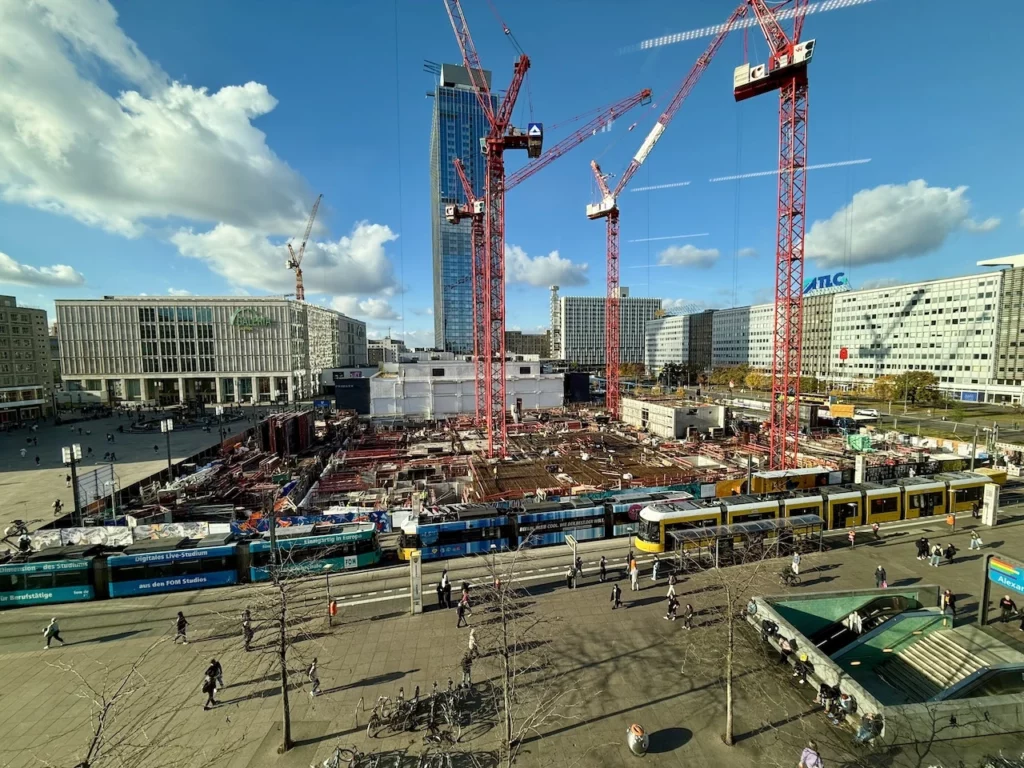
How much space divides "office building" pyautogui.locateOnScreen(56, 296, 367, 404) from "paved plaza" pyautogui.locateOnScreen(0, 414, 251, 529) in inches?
733

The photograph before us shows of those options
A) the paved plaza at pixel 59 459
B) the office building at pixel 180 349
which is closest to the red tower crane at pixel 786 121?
the paved plaza at pixel 59 459

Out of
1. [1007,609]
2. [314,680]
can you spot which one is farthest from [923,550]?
[314,680]

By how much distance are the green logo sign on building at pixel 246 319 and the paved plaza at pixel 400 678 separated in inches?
3190

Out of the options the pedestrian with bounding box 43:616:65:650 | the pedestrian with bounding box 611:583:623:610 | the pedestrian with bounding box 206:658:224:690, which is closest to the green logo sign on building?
the pedestrian with bounding box 43:616:65:650

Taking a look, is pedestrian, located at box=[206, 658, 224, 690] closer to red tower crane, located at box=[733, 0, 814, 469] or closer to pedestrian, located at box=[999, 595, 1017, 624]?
pedestrian, located at box=[999, 595, 1017, 624]

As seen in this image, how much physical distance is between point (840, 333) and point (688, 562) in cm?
12218

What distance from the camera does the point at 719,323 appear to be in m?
166

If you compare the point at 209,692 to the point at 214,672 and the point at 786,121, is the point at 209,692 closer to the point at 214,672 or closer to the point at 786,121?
the point at 214,672

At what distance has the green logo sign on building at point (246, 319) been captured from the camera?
3521 inches

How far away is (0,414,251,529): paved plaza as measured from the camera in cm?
3222

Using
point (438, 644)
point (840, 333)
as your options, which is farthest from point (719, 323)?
point (438, 644)

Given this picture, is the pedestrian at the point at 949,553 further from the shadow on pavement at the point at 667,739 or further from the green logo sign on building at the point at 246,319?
the green logo sign on building at the point at 246,319

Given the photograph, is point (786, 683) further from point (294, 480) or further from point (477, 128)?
point (477, 128)

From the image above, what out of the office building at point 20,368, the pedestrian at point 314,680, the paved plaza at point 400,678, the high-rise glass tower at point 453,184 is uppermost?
the high-rise glass tower at point 453,184
